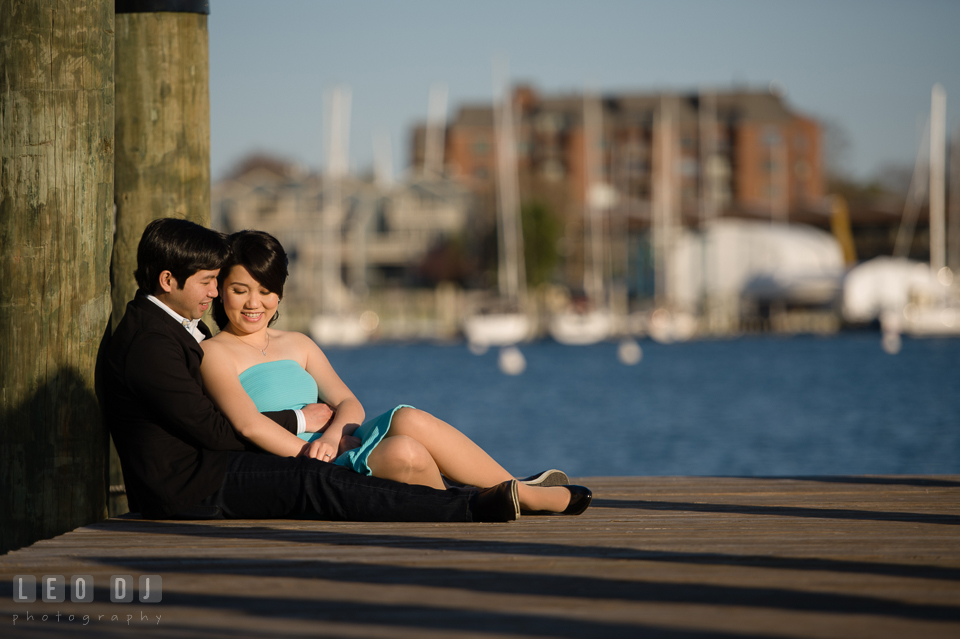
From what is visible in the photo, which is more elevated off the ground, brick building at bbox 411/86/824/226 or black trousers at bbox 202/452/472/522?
brick building at bbox 411/86/824/226

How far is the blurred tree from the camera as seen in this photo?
61500 mm

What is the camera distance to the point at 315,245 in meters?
68.8

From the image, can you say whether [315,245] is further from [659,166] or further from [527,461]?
[527,461]

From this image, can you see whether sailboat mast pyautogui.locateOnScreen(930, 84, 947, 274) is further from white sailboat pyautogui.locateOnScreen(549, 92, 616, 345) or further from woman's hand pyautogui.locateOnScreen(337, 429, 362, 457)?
woman's hand pyautogui.locateOnScreen(337, 429, 362, 457)

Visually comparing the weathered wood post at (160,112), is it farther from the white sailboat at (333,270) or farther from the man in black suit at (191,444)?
the white sailboat at (333,270)

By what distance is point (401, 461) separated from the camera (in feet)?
13.9

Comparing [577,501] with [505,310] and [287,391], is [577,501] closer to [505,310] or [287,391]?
[287,391]

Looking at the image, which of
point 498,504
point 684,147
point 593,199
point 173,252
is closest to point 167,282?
point 173,252

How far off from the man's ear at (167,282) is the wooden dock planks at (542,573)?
3.04ft

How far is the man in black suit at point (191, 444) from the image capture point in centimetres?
407

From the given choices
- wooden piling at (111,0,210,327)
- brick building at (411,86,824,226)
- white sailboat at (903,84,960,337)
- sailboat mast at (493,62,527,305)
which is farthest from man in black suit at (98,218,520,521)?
brick building at (411,86,824,226)

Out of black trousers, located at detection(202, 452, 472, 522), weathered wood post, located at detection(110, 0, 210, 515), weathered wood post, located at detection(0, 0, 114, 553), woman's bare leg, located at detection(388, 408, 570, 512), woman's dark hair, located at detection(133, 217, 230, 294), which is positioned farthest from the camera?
weathered wood post, located at detection(110, 0, 210, 515)

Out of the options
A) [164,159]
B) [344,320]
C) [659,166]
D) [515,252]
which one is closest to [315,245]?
[344,320]

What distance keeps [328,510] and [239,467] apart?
15.4 inches
